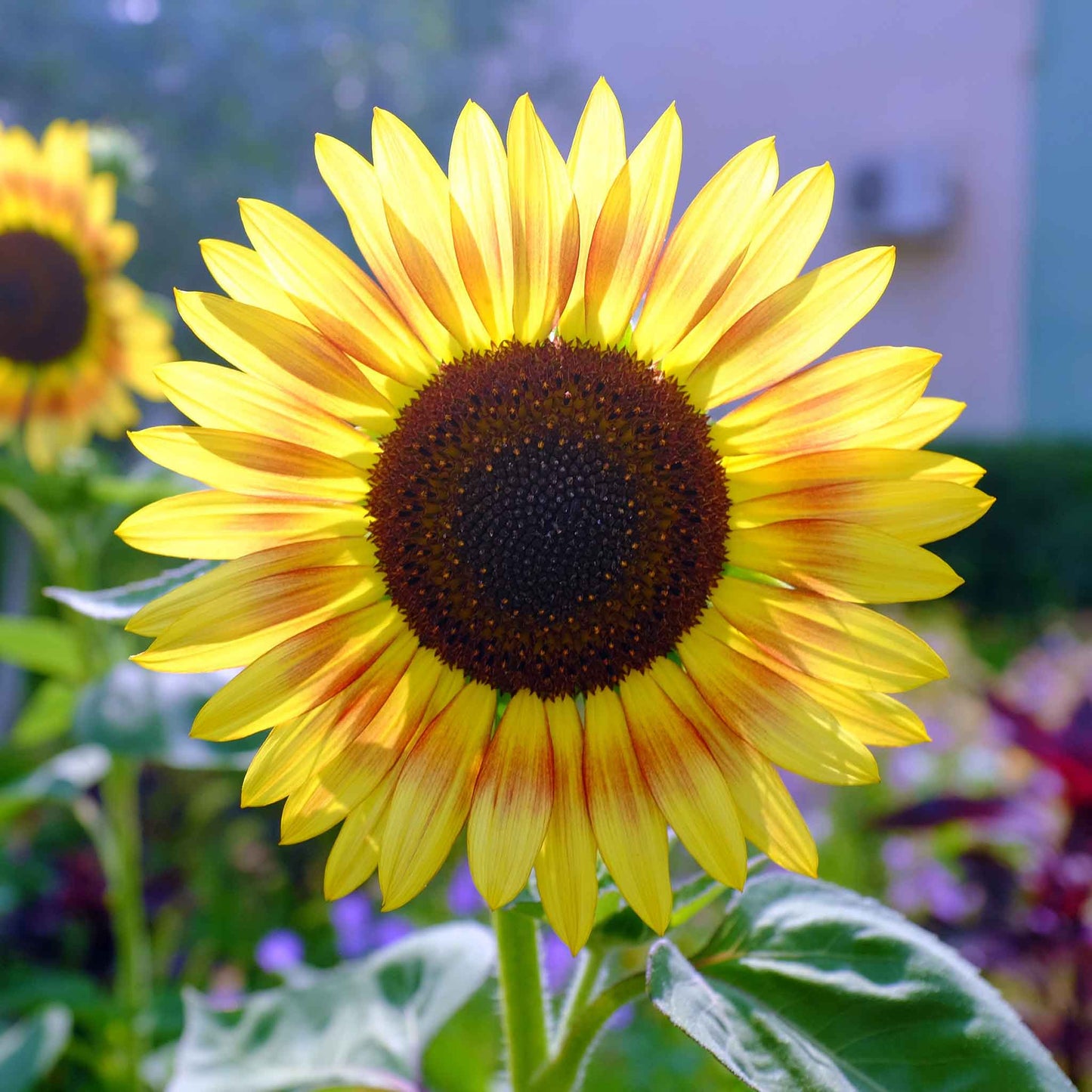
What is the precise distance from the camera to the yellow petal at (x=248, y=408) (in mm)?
951

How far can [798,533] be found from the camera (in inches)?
38.3

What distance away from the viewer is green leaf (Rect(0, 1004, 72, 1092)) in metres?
1.91

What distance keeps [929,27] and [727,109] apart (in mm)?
2375

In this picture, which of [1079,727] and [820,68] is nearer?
[1079,727]

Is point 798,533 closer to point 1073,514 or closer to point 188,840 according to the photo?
point 188,840

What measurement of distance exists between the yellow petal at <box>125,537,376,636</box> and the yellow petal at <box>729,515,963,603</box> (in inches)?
14.5

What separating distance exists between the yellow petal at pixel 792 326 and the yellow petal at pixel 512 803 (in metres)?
0.32

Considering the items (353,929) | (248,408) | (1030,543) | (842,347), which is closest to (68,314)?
(353,929)

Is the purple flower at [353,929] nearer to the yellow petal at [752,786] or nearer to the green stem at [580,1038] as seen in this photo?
the green stem at [580,1038]

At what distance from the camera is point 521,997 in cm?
104

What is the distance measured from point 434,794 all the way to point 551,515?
0.86 feet

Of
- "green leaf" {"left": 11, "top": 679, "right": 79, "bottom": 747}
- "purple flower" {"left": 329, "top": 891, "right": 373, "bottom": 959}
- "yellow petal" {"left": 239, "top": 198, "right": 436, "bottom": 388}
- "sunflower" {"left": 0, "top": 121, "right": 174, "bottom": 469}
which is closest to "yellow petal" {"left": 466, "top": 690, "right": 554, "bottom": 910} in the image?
"yellow petal" {"left": 239, "top": 198, "right": 436, "bottom": 388}

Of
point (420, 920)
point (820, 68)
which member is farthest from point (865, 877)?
point (820, 68)

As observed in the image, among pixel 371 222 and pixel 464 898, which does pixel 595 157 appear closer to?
pixel 371 222
